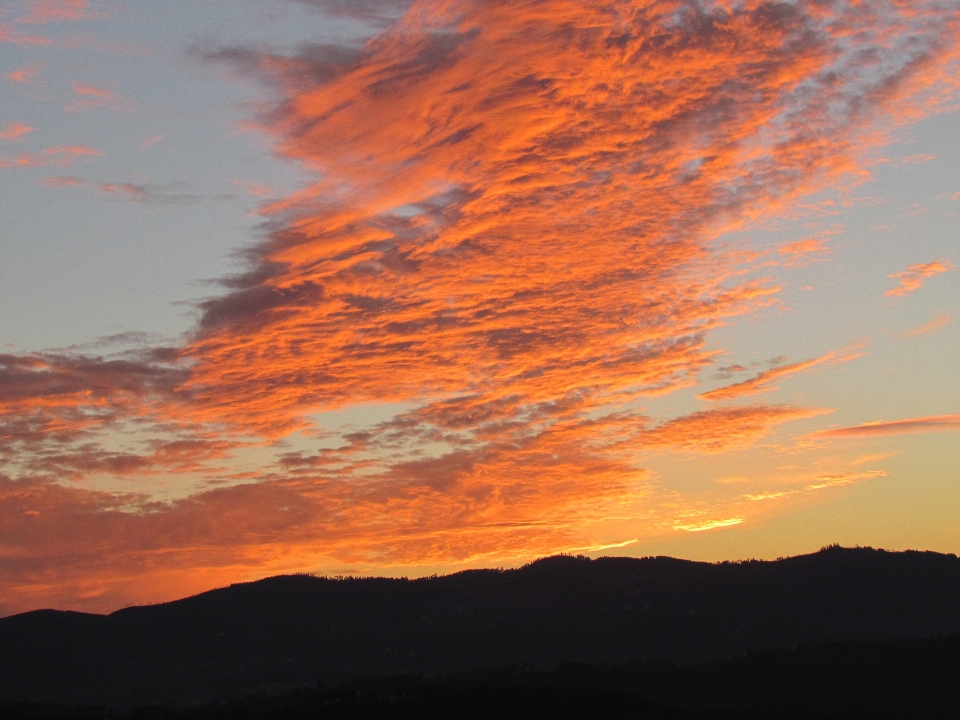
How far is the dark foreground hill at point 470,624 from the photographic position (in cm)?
6400

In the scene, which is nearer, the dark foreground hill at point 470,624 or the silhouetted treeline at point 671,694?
the silhouetted treeline at point 671,694

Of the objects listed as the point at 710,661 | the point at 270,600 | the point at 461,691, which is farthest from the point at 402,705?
the point at 270,600

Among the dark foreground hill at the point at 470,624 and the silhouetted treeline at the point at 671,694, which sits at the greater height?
the dark foreground hill at the point at 470,624

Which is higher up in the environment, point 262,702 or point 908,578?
point 908,578

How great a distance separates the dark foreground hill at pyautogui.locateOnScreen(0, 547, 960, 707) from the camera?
210 feet

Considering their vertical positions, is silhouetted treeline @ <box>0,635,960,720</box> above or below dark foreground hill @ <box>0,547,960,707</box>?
below

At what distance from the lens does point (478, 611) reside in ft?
249

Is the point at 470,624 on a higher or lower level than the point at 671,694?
higher

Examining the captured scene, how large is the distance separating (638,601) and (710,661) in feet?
48.5

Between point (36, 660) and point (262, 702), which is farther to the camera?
point (36, 660)

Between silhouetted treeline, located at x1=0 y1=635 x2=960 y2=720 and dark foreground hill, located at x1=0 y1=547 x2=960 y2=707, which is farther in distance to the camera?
dark foreground hill, located at x1=0 y1=547 x2=960 y2=707

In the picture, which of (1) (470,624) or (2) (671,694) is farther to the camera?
(1) (470,624)

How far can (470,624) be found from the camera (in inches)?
2881

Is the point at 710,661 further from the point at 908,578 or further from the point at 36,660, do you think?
the point at 36,660
